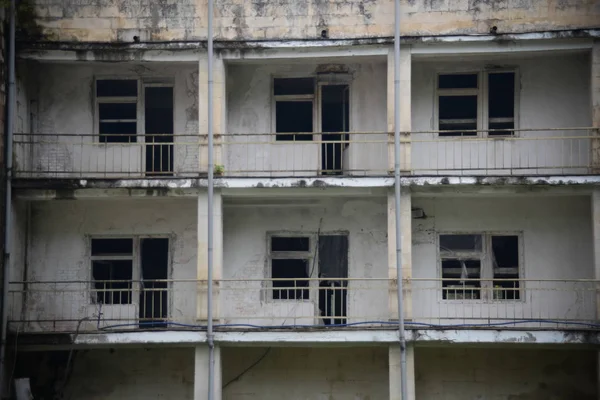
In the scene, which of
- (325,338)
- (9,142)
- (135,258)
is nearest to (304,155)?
(325,338)

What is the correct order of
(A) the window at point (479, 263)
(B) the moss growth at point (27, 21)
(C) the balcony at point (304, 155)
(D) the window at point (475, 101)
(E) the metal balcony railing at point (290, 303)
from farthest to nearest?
1. (D) the window at point (475, 101)
2. (A) the window at point (479, 263)
3. (C) the balcony at point (304, 155)
4. (E) the metal balcony railing at point (290, 303)
5. (B) the moss growth at point (27, 21)

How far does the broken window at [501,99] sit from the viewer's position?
18312 millimetres

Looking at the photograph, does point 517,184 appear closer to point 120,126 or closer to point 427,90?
point 427,90

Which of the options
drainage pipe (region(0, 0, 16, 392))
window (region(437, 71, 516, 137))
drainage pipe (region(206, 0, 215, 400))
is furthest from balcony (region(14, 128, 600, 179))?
drainage pipe (region(206, 0, 215, 400))

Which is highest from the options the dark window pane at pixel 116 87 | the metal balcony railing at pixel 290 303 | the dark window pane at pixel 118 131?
the dark window pane at pixel 116 87

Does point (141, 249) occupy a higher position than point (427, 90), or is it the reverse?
point (427, 90)

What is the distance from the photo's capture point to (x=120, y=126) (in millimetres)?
18672

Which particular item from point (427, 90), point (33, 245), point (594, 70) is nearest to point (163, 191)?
point (33, 245)

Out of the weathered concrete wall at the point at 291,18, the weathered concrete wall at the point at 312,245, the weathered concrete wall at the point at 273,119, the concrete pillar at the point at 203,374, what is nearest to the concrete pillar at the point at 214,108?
the weathered concrete wall at the point at 291,18

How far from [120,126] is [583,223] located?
876cm

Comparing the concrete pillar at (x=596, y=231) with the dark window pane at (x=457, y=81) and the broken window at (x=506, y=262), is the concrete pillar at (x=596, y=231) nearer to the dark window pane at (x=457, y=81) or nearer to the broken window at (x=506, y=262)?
the broken window at (x=506, y=262)

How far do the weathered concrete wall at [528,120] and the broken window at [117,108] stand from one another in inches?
208

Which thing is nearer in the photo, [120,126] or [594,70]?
[594,70]

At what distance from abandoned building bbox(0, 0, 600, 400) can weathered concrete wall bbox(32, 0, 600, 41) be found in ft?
0.12
